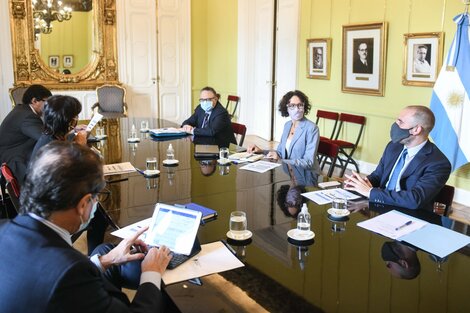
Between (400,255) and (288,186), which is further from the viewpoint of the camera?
(288,186)

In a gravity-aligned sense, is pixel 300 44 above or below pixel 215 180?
above

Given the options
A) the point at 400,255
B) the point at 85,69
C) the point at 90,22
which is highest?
the point at 90,22

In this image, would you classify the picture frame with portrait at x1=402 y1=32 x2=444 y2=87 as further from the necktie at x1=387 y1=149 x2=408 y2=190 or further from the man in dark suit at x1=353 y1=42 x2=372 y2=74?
the necktie at x1=387 y1=149 x2=408 y2=190

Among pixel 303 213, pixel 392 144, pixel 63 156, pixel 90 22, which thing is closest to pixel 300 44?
pixel 90 22

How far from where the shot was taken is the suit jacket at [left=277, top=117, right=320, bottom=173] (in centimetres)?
355

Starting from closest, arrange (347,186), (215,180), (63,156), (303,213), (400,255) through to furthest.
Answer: (63,156) → (400,255) → (303,213) → (347,186) → (215,180)

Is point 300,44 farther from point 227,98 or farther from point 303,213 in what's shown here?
point 303,213

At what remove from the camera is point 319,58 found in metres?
6.43

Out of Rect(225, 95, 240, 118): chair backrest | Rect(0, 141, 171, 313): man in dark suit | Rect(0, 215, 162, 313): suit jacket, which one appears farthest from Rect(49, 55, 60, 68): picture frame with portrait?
Rect(0, 215, 162, 313): suit jacket

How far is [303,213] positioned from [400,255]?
0.45 meters

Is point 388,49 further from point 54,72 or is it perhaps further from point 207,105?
Result: point 54,72

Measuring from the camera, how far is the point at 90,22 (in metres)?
7.94

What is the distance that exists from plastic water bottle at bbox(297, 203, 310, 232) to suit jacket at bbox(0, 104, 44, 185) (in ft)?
7.86

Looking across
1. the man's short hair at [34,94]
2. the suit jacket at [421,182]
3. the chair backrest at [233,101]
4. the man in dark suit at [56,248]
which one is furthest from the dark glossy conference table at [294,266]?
the chair backrest at [233,101]
